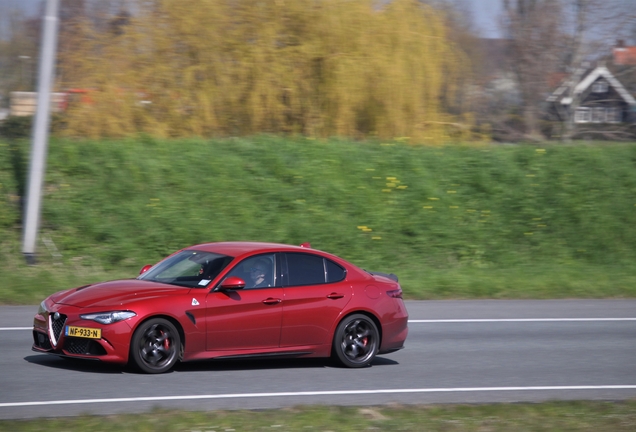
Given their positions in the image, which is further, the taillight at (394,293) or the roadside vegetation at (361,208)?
the roadside vegetation at (361,208)

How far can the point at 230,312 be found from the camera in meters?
8.46

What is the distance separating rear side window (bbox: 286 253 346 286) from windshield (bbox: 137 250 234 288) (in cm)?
73

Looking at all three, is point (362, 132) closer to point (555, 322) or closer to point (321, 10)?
point (321, 10)

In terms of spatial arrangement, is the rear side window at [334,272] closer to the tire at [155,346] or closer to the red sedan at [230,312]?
the red sedan at [230,312]

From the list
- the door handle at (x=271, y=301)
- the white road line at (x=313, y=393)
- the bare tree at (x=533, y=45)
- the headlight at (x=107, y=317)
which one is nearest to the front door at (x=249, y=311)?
the door handle at (x=271, y=301)

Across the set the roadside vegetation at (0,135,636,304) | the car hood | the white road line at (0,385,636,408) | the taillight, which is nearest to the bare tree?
the roadside vegetation at (0,135,636,304)

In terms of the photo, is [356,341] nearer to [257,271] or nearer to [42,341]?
[257,271]

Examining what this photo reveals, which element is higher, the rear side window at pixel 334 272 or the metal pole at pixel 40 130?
the metal pole at pixel 40 130

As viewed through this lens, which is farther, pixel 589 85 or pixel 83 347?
pixel 589 85

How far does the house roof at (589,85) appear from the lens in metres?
30.2

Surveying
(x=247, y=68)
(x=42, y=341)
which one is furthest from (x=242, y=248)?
(x=247, y=68)

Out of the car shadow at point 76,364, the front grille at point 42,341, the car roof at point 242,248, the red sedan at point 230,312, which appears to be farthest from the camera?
the car roof at point 242,248

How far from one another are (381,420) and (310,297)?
102 inches

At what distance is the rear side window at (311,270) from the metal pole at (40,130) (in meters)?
8.88
